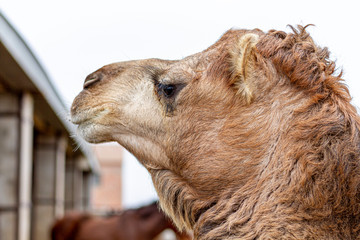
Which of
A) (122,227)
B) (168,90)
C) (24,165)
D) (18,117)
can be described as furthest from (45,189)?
(168,90)

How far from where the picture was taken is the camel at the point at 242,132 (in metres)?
2.22

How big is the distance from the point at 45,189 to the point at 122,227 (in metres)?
2.11

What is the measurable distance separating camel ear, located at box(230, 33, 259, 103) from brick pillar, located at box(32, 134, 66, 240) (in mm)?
9271

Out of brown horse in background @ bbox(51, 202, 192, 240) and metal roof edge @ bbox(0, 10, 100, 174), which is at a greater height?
metal roof edge @ bbox(0, 10, 100, 174)

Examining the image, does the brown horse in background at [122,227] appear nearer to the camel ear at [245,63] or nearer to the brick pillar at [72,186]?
the brick pillar at [72,186]

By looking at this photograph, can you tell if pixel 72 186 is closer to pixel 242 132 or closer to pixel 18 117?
pixel 18 117

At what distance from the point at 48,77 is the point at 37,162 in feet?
12.2

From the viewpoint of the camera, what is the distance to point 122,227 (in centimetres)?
1038

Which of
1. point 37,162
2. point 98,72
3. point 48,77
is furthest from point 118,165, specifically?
point 98,72

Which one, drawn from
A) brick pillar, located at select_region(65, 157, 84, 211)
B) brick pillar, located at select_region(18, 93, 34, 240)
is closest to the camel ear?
brick pillar, located at select_region(18, 93, 34, 240)

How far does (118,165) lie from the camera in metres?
40.2

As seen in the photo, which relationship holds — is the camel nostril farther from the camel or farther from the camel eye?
the camel eye

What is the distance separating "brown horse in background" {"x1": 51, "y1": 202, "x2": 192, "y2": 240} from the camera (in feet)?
33.4

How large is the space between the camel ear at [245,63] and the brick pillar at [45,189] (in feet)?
30.4
